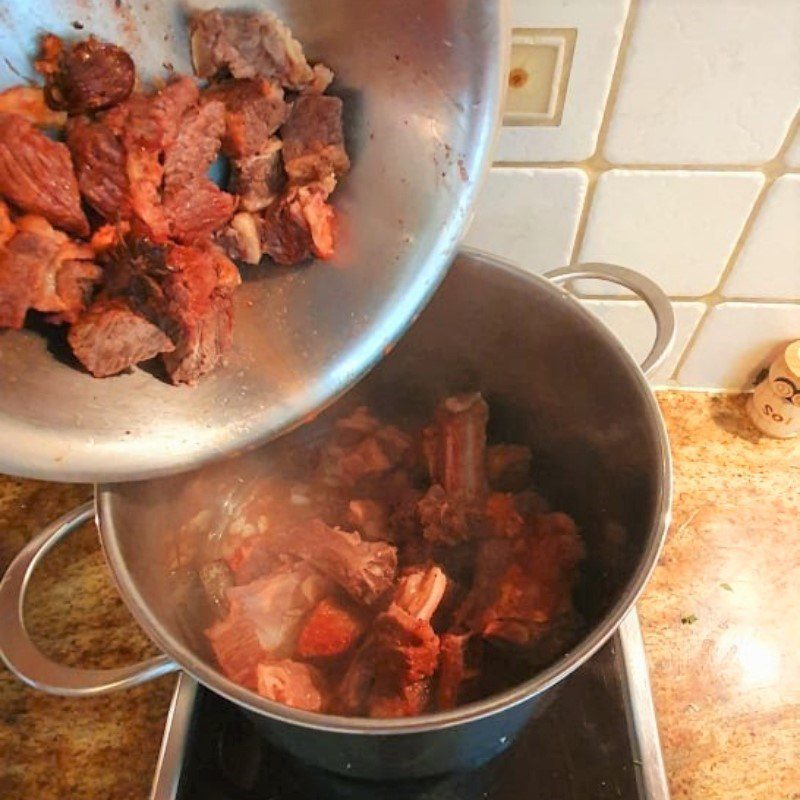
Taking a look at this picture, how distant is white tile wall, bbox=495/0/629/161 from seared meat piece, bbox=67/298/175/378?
1.48ft

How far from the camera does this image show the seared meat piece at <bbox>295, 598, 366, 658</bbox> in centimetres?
91

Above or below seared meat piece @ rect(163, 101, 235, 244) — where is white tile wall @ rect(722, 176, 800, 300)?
below

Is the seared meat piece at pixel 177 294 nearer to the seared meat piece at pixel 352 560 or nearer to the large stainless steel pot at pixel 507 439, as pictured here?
the large stainless steel pot at pixel 507 439

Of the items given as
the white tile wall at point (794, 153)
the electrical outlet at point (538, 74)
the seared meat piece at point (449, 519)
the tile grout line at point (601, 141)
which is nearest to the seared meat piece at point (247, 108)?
the electrical outlet at point (538, 74)

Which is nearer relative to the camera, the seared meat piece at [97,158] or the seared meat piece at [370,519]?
the seared meat piece at [97,158]

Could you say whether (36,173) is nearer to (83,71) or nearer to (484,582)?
(83,71)

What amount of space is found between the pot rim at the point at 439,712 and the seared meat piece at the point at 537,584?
0.57 ft

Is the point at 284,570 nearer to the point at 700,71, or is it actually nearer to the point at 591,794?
the point at 591,794

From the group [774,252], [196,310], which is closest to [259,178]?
[196,310]

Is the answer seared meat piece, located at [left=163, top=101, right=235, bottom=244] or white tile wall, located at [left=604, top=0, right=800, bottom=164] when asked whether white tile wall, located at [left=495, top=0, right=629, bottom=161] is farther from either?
seared meat piece, located at [left=163, top=101, right=235, bottom=244]

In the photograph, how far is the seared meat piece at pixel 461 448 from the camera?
1.00 meters

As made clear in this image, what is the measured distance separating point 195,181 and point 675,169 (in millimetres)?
551

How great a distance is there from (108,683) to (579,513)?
1.89 ft

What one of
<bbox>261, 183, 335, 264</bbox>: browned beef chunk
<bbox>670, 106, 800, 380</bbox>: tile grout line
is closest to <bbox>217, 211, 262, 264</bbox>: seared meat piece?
<bbox>261, 183, 335, 264</bbox>: browned beef chunk
